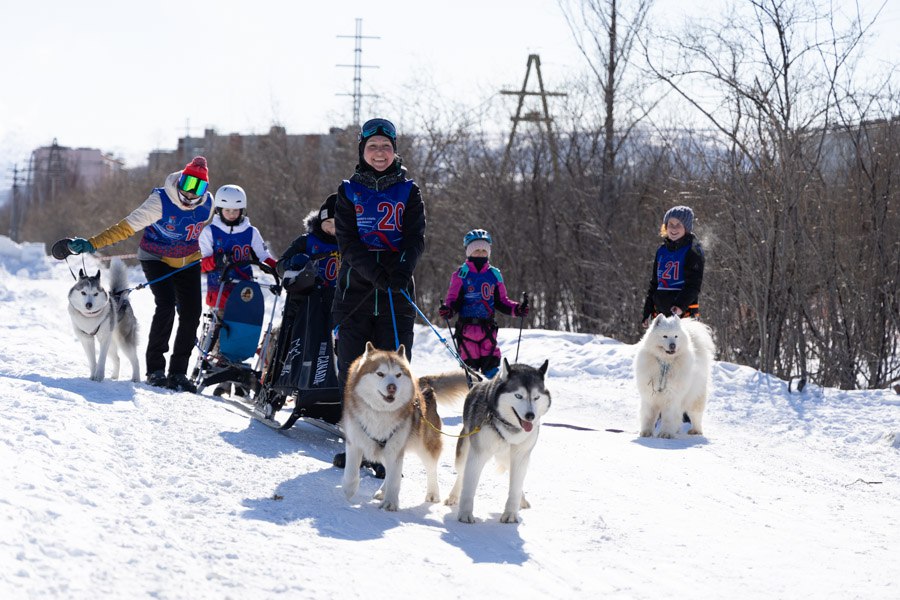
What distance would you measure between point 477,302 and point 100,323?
2.99 meters

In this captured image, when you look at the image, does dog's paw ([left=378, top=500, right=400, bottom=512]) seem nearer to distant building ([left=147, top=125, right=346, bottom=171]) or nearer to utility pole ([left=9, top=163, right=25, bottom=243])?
distant building ([left=147, top=125, right=346, bottom=171])

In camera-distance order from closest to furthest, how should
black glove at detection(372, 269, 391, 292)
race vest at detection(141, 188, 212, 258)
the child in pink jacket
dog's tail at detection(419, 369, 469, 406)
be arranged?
black glove at detection(372, 269, 391, 292) → dog's tail at detection(419, 369, 469, 406) → race vest at detection(141, 188, 212, 258) → the child in pink jacket

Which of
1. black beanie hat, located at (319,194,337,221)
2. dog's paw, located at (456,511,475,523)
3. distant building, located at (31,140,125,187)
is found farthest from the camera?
distant building, located at (31,140,125,187)

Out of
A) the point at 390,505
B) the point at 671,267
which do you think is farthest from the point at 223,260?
the point at 671,267

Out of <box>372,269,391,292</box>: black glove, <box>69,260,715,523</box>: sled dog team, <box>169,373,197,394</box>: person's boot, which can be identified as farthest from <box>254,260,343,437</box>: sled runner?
<box>372,269,391,292</box>: black glove

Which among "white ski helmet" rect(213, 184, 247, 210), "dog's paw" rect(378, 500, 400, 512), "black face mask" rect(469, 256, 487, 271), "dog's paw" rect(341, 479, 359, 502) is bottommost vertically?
"dog's paw" rect(378, 500, 400, 512)

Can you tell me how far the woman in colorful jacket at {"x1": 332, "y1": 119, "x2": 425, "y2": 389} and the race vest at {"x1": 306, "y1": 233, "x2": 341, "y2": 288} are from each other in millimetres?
1119

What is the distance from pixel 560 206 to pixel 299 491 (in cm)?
1302

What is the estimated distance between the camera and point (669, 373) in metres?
7.61

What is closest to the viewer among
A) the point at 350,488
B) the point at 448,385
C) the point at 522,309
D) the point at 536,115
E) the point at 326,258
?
the point at 350,488

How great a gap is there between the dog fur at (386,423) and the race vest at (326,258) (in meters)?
1.70

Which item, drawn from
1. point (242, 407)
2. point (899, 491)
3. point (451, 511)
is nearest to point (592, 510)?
point (451, 511)

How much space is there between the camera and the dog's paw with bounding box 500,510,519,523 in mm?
4539

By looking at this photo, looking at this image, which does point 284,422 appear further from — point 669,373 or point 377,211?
point 669,373
